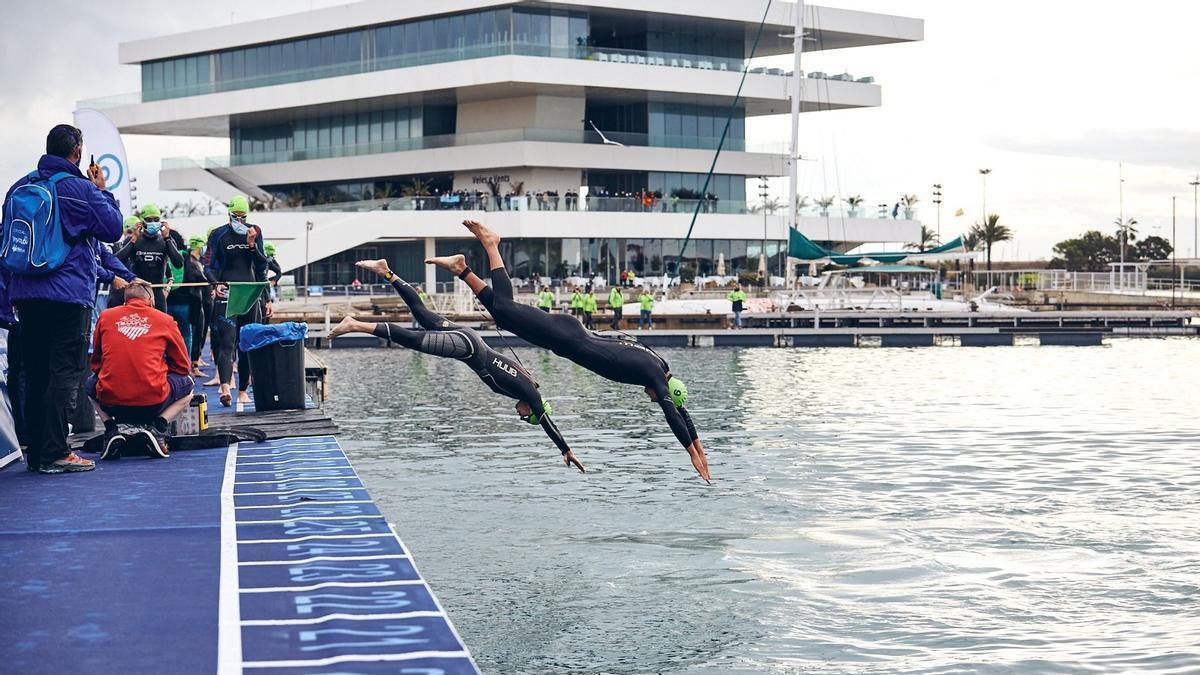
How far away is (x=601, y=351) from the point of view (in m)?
11.8

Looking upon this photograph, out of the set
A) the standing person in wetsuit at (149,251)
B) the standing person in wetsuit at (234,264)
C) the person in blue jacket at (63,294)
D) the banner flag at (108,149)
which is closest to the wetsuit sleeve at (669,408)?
the person in blue jacket at (63,294)

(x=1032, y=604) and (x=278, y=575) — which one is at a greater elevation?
(x=278, y=575)

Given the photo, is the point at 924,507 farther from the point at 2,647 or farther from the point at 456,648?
the point at 2,647

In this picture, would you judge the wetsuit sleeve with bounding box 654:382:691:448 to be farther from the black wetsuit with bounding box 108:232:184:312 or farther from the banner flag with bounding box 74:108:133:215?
the banner flag with bounding box 74:108:133:215

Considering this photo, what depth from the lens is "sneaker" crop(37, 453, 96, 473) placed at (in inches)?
421

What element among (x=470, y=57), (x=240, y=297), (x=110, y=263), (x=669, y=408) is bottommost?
(x=669, y=408)

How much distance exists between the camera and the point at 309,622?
679cm

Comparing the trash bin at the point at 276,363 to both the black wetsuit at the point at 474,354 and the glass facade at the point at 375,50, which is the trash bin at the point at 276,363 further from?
the glass facade at the point at 375,50

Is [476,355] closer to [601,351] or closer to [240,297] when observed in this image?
[601,351]

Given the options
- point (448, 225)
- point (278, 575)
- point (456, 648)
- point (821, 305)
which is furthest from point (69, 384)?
point (448, 225)

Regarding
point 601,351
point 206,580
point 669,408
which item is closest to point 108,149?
point 601,351

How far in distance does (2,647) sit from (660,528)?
9233mm

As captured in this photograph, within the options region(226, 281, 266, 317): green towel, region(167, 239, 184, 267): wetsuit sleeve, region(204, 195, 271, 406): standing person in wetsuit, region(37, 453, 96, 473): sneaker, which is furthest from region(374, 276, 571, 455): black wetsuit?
region(204, 195, 271, 406): standing person in wetsuit

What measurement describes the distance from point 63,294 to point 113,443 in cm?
195
